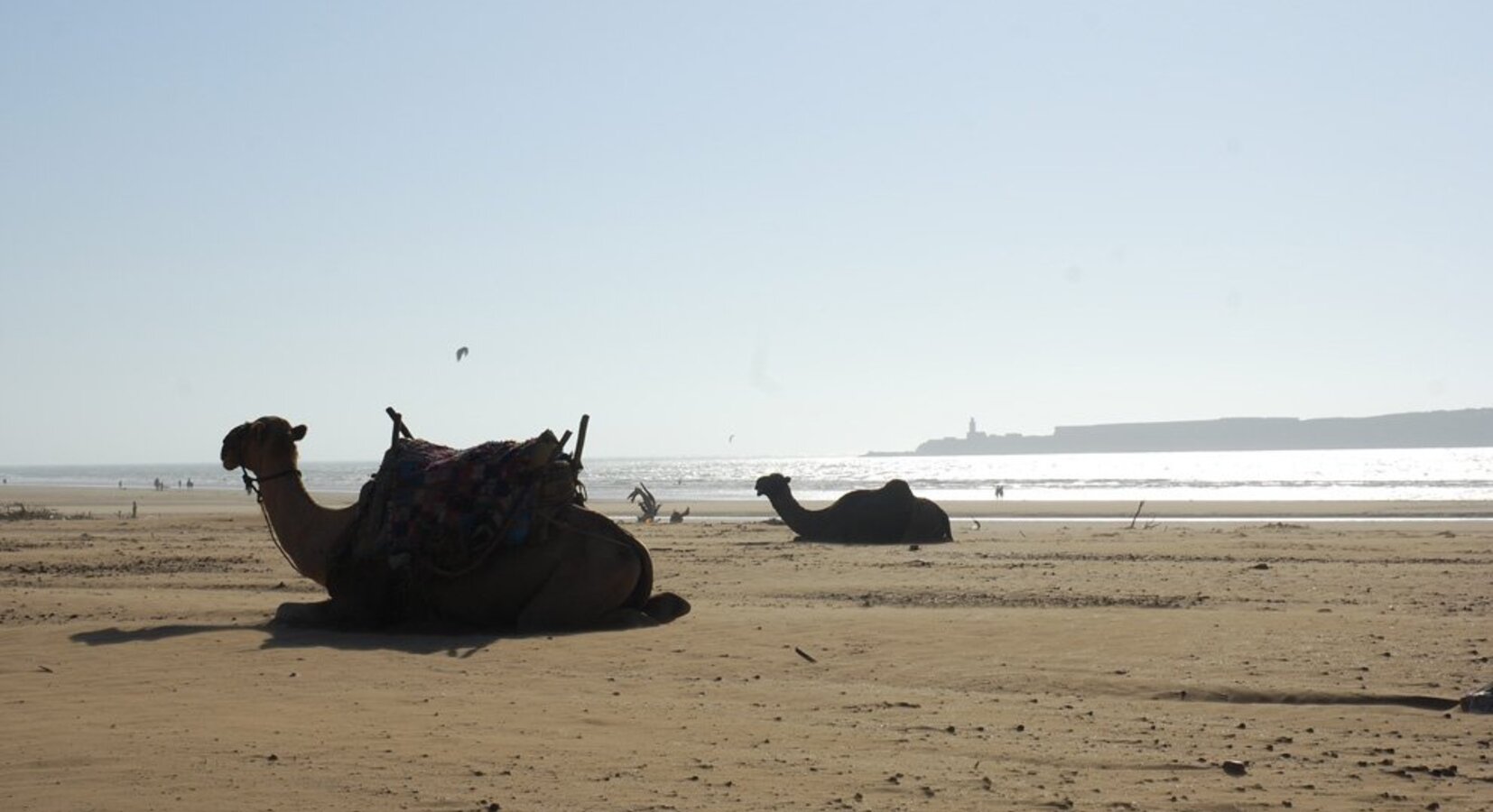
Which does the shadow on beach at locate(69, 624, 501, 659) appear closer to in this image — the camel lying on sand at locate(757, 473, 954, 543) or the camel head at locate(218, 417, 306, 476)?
the camel head at locate(218, 417, 306, 476)

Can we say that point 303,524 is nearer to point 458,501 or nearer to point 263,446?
point 263,446

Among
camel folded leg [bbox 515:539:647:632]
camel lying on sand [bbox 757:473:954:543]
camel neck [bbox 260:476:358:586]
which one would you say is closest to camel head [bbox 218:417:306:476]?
camel neck [bbox 260:476:358:586]

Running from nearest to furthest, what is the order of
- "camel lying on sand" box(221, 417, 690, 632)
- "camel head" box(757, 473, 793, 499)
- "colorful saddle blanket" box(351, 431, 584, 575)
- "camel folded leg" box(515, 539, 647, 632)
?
"colorful saddle blanket" box(351, 431, 584, 575)
"camel lying on sand" box(221, 417, 690, 632)
"camel folded leg" box(515, 539, 647, 632)
"camel head" box(757, 473, 793, 499)

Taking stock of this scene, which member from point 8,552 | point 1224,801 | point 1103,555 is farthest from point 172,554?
point 1224,801

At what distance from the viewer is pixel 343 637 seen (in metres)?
12.0

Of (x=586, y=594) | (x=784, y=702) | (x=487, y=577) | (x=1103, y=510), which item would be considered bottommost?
(x=1103, y=510)

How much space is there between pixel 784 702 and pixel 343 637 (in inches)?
176

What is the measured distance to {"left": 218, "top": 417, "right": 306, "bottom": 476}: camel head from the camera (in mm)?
13367

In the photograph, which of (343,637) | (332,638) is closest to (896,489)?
(343,637)

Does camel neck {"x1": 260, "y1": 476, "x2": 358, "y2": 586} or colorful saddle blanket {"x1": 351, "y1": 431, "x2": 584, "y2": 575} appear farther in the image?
camel neck {"x1": 260, "y1": 476, "x2": 358, "y2": 586}

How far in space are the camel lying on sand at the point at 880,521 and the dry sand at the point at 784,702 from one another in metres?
9.85

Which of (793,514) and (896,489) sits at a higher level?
(896,489)

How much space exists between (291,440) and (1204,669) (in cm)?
792

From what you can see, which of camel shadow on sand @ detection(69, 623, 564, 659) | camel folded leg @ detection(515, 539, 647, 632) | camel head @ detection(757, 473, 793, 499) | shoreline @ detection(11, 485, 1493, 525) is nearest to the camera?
camel shadow on sand @ detection(69, 623, 564, 659)
